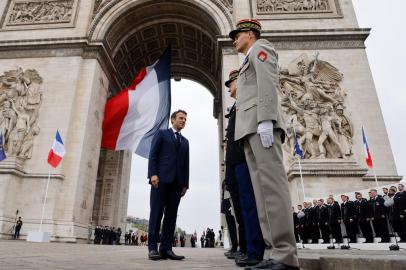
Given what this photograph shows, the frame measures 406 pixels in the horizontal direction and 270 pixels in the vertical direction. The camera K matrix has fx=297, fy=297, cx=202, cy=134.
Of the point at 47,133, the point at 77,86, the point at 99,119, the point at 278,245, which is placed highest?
the point at 77,86

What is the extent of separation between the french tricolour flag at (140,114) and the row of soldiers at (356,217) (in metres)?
7.29

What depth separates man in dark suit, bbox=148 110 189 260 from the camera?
3.99 meters

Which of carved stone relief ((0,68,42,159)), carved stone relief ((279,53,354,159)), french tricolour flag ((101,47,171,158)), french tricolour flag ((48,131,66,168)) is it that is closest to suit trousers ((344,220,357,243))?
carved stone relief ((279,53,354,159))

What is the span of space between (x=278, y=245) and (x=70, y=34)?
15.9m

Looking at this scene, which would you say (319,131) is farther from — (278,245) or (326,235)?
(278,245)

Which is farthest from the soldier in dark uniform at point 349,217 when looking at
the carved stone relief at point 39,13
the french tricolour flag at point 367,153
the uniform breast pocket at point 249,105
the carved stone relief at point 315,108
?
the carved stone relief at point 39,13

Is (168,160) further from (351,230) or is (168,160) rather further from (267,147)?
(351,230)

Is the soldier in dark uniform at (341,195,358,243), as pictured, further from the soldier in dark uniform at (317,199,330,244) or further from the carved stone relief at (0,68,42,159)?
the carved stone relief at (0,68,42,159)

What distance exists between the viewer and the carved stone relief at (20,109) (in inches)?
488

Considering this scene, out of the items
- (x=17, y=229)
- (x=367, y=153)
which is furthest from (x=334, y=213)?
(x=17, y=229)

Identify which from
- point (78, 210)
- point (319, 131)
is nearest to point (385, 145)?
point (319, 131)

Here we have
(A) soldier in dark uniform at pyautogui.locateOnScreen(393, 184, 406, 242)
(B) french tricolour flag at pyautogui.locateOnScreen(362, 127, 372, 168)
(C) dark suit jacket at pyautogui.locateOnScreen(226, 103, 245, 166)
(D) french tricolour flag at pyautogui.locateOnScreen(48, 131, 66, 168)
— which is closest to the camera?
(C) dark suit jacket at pyautogui.locateOnScreen(226, 103, 245, 166)

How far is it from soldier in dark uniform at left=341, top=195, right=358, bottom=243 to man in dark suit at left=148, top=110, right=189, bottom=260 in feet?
21.0

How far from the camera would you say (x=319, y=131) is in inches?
461
